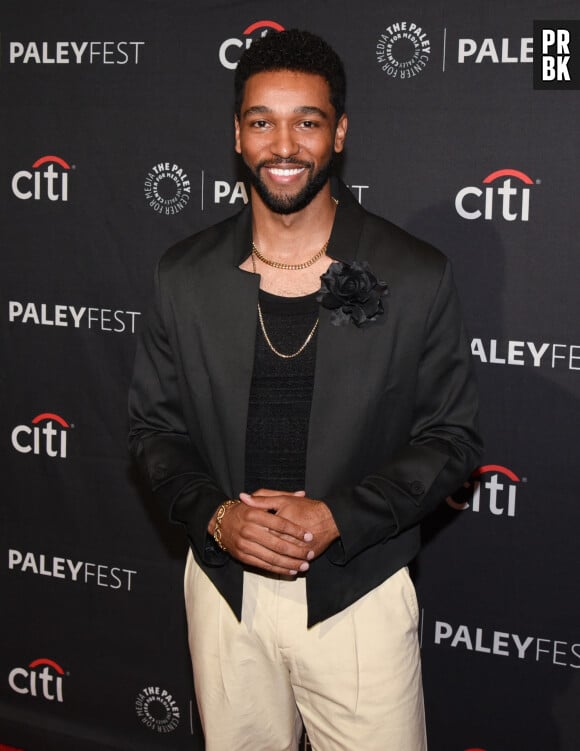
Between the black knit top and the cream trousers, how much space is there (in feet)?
0.72

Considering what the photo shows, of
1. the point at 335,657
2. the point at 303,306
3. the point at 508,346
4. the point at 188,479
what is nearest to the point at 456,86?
the point at 508,346

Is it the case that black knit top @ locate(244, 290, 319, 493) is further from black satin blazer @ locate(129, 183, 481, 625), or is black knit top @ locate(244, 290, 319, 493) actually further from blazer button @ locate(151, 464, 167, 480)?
blazer button @ locate(151, 464, 167, 480)

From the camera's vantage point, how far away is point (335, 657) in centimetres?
196

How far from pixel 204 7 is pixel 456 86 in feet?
2.62

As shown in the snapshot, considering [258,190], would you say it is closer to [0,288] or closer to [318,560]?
[318,560]

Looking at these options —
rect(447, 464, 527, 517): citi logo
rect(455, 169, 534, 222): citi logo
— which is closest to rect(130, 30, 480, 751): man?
rect(455, 169, 534, 222): citi logo

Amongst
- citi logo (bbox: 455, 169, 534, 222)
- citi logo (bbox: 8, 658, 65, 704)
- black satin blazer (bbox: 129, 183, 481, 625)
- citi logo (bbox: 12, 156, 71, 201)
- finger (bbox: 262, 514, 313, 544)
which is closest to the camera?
finger (bbox: 262, 514, 313, 544)

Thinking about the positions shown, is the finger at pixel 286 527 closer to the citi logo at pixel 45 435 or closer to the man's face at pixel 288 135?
the man's face at pixel 288 135

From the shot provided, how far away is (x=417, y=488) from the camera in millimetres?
1917

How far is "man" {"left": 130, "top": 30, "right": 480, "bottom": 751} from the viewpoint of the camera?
195 centimetres

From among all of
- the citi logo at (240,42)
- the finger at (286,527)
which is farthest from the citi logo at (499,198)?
the finger at (286,527)

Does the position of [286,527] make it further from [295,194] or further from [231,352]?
[295,194]

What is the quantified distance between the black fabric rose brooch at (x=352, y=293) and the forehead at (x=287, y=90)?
345mm

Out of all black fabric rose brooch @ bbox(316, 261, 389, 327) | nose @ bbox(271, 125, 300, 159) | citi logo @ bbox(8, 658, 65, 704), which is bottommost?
citi logo @ bbox(8, 658, 65, 704)
